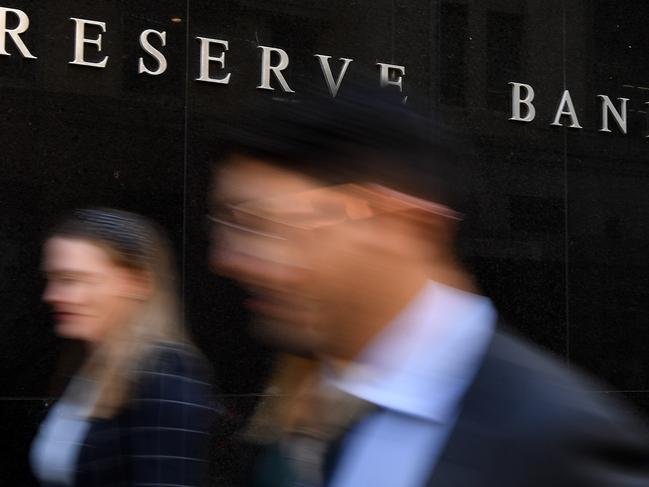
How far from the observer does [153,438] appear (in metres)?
2.54

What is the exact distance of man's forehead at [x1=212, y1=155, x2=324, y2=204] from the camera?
1384 millimetres

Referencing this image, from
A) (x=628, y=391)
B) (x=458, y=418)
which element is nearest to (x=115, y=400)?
(x=458, y=418)

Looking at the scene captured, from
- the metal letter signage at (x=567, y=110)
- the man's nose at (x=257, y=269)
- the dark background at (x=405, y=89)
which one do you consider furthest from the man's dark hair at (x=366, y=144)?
the metal letter signage at (x=567, y=110)

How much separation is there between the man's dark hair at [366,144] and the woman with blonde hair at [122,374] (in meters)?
1.31

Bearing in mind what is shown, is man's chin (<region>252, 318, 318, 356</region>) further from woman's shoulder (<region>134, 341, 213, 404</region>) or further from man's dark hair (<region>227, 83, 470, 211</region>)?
woman's shoulder (<region>134, 341, 213, 404</region>)

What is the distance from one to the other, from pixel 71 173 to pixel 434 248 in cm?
551

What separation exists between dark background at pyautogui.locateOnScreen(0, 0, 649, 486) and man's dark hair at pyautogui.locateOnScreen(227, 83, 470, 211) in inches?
188

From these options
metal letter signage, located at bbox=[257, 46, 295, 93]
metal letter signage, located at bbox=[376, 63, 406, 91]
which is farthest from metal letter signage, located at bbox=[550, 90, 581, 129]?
metal letter signage, located at bbox=[257, 46, 295, 93]

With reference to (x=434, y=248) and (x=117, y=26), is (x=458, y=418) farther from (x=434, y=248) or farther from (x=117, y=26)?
(x=117, y=26)

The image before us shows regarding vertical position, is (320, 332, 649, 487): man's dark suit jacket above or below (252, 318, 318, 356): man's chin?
below

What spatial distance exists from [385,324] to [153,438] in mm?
1381

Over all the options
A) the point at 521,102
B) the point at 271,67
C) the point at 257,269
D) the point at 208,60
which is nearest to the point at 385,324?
the point at 257,269

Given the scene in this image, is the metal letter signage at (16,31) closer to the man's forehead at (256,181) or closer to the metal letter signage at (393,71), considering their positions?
Answer: the metal letter signage at (393,71)

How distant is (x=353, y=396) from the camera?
129cm
